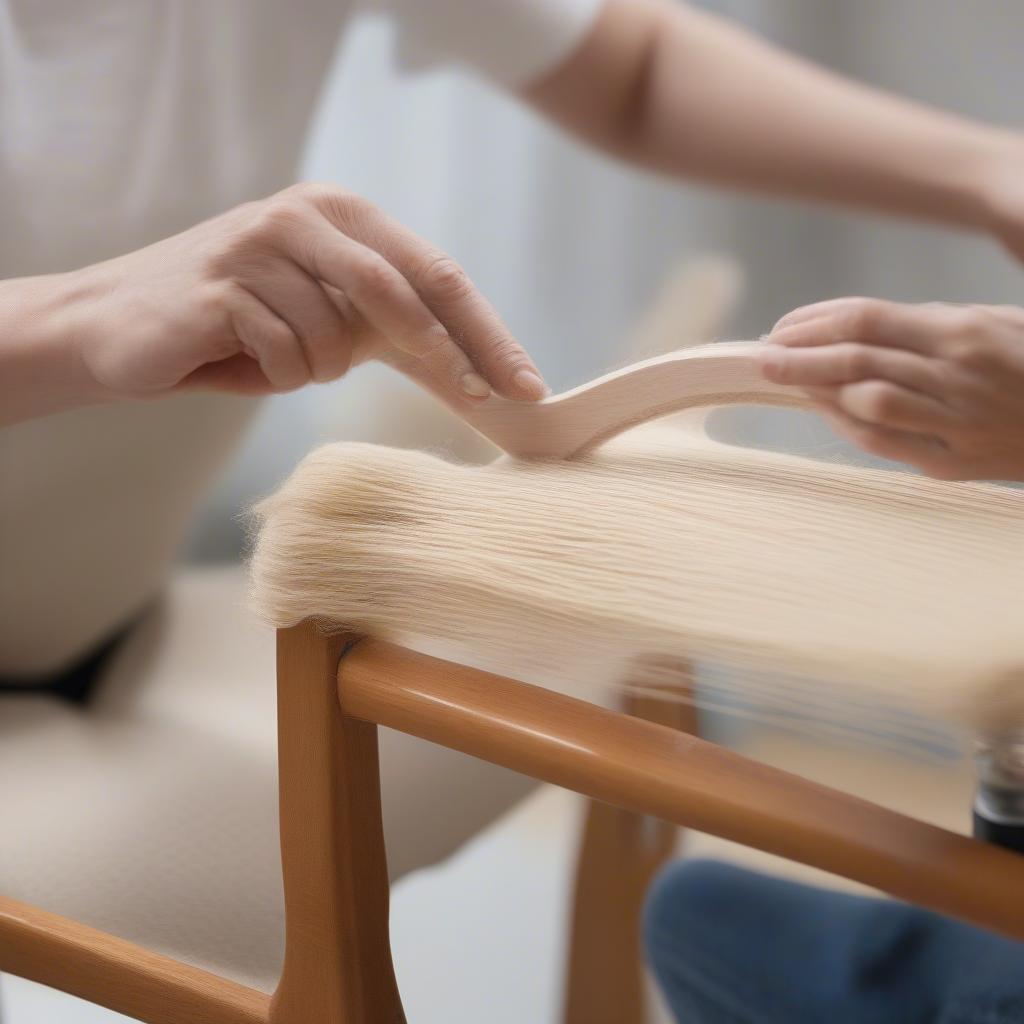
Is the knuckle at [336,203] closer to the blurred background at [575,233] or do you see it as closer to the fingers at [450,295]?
the fingers at [450,295]

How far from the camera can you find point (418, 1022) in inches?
35.8

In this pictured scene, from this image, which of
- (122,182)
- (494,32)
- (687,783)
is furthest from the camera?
(494,32)

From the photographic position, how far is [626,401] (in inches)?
15.6

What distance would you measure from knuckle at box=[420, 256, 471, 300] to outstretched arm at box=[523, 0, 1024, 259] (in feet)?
0.95

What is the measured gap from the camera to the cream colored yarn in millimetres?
265

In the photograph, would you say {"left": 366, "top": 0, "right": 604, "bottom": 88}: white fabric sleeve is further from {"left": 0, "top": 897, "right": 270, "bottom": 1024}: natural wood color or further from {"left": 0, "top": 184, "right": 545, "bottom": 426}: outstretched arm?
{"left": 0, "top": 897, "right": 270, "bottom": 1024}: natural wood color

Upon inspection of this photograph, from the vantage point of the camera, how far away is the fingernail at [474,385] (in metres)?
0.39

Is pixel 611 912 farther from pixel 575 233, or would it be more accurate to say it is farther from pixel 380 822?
pixel 575 233

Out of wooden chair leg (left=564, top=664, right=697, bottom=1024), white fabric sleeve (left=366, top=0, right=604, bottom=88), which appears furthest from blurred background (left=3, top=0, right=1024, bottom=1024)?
white fabric sleeve (left=366, top=0, right=604, bottom=88)

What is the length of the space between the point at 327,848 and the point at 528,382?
153 millimetres

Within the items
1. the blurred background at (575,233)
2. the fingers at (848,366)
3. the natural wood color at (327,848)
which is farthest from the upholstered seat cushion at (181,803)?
the blurred background at (575,233)

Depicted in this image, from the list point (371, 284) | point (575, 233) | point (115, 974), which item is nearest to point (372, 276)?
point (371, 284)

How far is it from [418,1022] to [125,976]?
1.85 feet

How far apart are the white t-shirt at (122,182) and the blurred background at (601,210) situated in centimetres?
53
